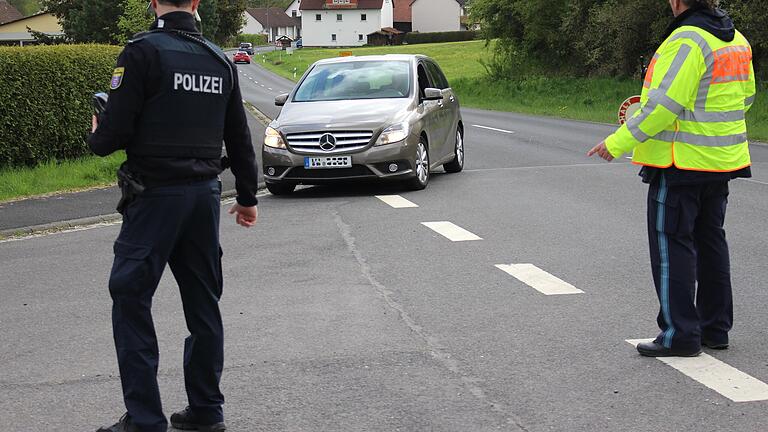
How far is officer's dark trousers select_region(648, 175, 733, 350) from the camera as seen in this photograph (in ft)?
19.3

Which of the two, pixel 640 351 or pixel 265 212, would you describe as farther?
pixel 265 212

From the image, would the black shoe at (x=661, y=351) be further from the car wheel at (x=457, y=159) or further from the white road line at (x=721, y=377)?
the car wheel at (x=457, y=159)

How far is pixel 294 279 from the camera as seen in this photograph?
8.38m

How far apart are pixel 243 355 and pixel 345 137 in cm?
751

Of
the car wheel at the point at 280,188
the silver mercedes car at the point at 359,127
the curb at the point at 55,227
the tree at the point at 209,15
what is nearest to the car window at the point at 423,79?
the silver mercedes car at the point at 359,127

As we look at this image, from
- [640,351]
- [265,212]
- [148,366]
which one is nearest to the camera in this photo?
[148,366]

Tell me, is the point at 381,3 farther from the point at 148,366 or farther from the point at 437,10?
the point at 148,366

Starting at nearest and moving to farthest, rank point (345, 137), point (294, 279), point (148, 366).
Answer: point (148, 366)
point (294, 279)
point (345, 137)

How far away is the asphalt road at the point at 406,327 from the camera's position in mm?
5070

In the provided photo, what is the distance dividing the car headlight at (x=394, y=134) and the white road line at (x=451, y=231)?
250 cm

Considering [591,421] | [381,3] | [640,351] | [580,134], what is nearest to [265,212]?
[640,351]

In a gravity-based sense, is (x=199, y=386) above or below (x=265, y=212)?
above

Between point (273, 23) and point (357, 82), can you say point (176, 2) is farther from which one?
point (273, 23)

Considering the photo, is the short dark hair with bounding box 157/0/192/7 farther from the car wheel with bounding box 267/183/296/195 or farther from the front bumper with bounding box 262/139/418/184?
the car wheel with bounding box 267/183/296/195
